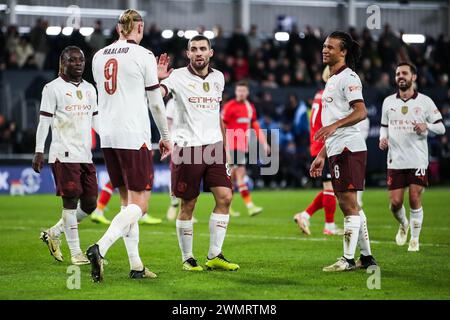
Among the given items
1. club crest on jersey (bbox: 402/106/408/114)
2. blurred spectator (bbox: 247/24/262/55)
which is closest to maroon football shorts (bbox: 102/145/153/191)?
club crest on jersey (bbox: 402/106/408/114)

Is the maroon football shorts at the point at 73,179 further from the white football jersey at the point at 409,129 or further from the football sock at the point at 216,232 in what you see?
the white football jersey at the point at 409,129

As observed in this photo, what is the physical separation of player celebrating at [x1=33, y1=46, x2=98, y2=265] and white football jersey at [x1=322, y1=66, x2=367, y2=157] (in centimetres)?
311

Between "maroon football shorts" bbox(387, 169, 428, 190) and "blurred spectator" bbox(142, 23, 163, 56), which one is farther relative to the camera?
"blurred spectator" bbox(142, 23, 163, 56)

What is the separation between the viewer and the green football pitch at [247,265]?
8.12 m

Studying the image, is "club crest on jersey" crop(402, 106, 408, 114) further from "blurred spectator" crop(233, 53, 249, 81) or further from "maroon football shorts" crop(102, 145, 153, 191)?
"blurred spectator" crop(233, 53, 249, 81)

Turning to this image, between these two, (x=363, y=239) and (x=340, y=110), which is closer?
(x=340, y=110)

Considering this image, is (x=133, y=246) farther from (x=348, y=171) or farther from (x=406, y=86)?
(x=406, y=86)

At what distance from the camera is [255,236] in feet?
46.1

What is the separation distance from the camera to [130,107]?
8906mm

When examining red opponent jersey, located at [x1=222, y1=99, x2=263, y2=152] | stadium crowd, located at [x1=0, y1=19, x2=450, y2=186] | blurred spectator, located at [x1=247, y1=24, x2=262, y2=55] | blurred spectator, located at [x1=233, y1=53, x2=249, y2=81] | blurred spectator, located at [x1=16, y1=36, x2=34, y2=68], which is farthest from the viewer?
blurred spectator, located at [x1=247, y1=24, x2=262, y2=55]

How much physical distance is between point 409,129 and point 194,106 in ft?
12.9

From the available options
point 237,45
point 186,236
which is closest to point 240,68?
point 237,45

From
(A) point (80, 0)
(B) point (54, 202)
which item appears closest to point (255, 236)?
(B) point (54, 202)

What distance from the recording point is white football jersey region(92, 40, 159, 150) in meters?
8.85
